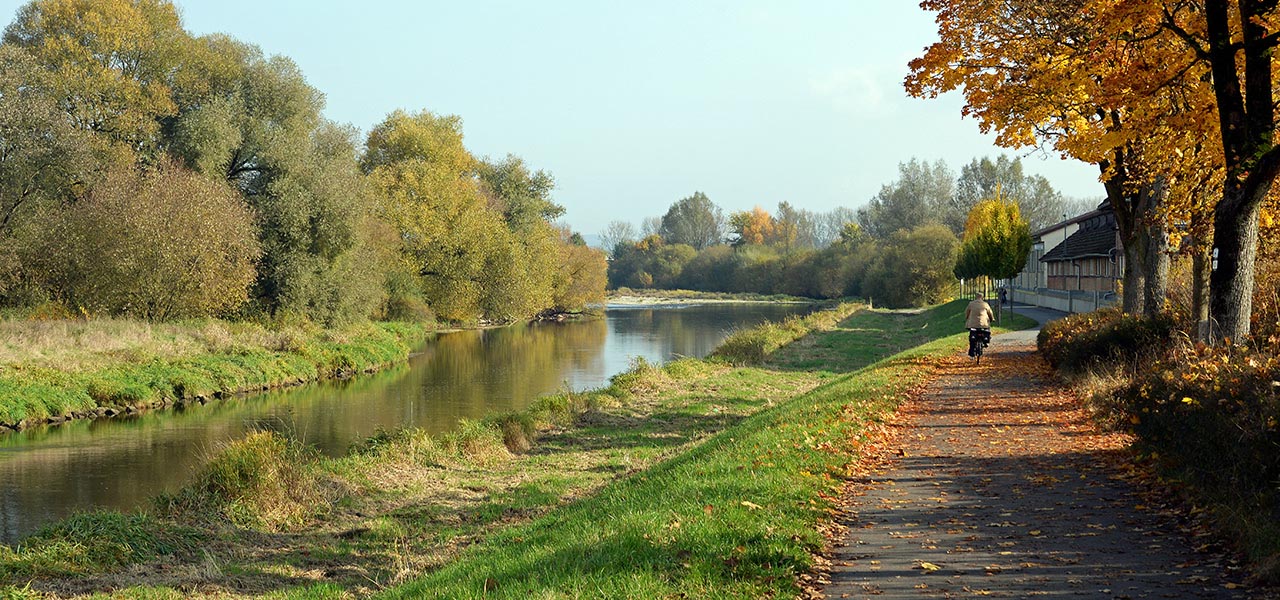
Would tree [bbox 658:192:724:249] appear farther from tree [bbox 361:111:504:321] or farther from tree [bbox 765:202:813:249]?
tree [bbox 361:111:504:321]

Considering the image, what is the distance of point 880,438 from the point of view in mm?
12055

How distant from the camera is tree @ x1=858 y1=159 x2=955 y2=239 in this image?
114m

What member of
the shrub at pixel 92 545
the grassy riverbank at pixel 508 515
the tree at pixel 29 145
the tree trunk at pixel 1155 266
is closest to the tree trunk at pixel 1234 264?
the grassy riverbank at pixel 508 515

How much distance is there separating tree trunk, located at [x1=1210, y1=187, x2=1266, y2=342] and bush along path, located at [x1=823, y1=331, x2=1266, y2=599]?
196cm

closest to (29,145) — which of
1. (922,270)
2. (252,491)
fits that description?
(252,491)

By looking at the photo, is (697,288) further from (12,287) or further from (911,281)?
(12,287)

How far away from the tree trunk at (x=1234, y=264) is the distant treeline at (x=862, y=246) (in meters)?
53.8

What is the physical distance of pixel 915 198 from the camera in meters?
116

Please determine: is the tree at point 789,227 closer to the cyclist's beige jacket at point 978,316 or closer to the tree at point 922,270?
the tree at point 922,270

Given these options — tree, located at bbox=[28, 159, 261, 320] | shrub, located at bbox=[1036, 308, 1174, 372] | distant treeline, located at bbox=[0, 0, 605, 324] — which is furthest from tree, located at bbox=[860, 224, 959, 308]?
shrub, located at bbox=[1036, 308, 1174, 372]

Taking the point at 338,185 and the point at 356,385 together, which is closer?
the point at 356,385

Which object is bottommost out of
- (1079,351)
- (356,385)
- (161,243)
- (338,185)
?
(356,385)

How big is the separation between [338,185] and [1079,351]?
3159 centimetres

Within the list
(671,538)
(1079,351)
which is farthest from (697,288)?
(671,538)
